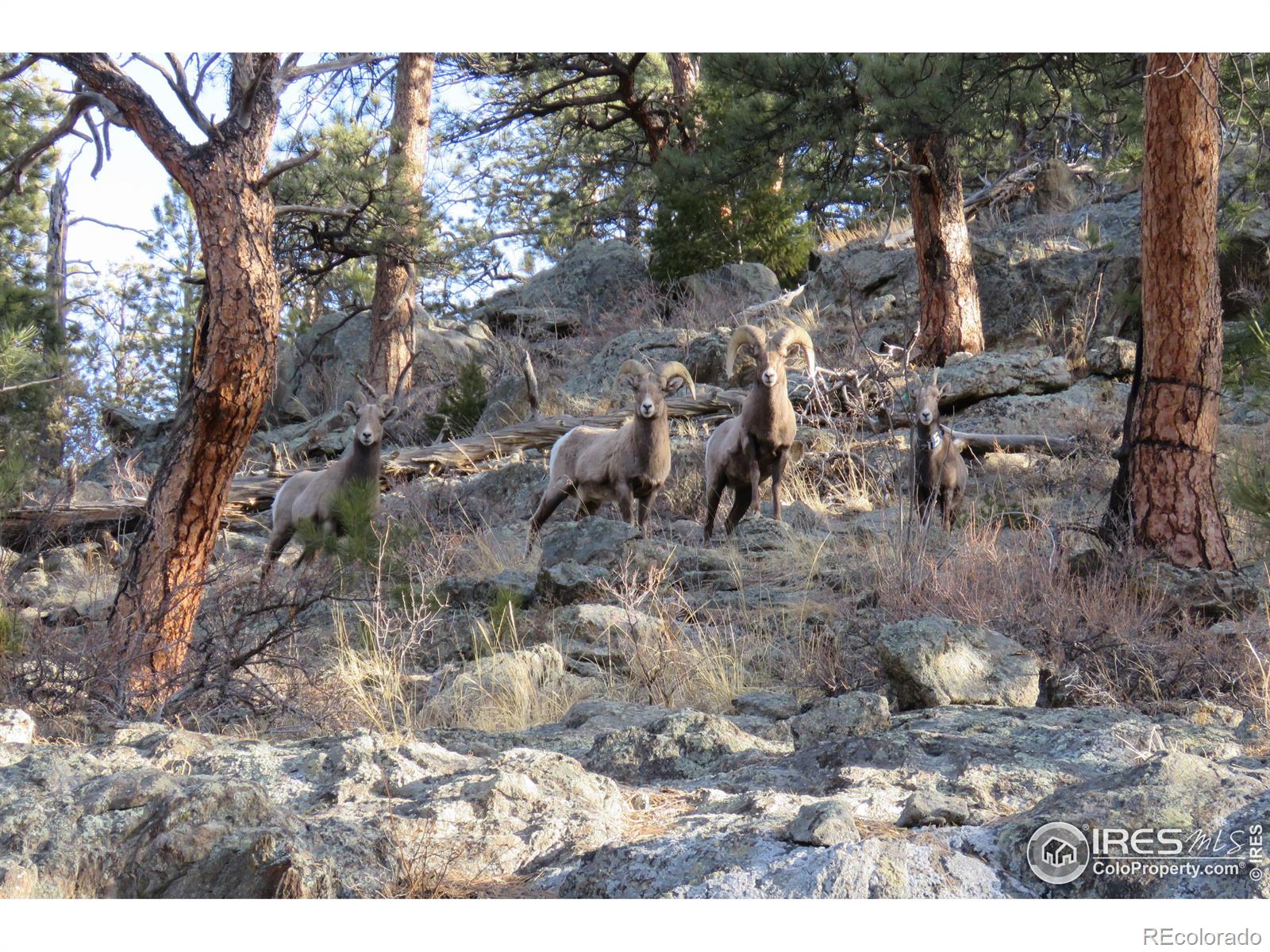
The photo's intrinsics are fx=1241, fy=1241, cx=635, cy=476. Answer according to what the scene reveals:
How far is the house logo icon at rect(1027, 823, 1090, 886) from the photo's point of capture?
2.80 metres

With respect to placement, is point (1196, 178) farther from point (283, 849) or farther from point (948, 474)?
point (283, 849)

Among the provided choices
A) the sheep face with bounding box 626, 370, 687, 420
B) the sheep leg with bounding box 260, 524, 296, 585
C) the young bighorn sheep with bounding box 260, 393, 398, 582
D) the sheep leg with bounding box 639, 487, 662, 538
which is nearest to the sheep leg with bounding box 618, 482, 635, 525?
the sheep leg with bounding box 639, 487, 662, 538

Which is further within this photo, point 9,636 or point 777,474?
point 777,474

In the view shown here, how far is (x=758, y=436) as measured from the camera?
10570 millimetres

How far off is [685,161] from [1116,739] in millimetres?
11680

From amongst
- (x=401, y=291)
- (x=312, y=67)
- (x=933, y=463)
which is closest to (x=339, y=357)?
(x=401, y=291)

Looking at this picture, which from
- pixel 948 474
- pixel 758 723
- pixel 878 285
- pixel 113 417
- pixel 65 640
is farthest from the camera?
pixel 113 417

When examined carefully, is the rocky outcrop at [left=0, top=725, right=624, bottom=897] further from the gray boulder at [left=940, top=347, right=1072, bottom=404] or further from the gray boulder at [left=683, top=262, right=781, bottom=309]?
the gray boulder at [left=683, top=262, right=781, bottom=309]

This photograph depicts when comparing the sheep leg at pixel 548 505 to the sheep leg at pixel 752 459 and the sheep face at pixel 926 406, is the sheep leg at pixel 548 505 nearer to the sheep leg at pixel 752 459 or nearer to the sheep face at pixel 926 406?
the sheep leg at pixel 752 459

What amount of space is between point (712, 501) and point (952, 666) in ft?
18.8

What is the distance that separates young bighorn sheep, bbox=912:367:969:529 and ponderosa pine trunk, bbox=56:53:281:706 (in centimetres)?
558

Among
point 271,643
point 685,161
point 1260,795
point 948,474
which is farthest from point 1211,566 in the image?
point 685,161

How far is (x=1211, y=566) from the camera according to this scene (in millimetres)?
7137

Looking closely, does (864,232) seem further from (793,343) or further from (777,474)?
(777,474)
